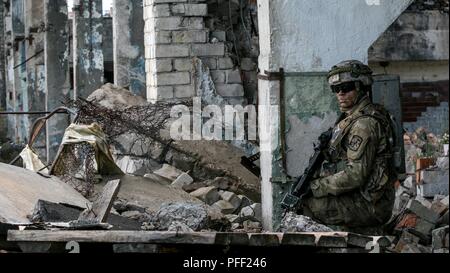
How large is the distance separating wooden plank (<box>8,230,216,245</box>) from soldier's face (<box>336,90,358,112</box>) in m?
2.17

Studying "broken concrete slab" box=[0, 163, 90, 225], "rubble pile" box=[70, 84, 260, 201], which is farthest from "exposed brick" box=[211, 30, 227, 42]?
"broken concrete slab" box=[0, 163, 90, 225]

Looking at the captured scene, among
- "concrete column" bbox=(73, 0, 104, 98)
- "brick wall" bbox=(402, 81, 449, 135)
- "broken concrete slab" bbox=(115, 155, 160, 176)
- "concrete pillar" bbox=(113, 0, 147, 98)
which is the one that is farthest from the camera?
"concrete column" bbox=(73, 0, 104, 98)

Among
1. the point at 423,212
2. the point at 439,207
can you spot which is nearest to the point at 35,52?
the point at 439,207

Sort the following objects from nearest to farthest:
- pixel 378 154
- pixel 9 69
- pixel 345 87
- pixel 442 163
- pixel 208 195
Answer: pixel 378 154 → pixel 345 87 → pixel 208 195 → pixel 442 163 → pixel 9 69

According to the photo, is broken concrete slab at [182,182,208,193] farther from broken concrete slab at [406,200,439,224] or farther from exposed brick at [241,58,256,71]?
exposed brick at [241,58,256,71]

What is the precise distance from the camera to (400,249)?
412 inches

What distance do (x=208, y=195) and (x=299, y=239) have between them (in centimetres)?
529

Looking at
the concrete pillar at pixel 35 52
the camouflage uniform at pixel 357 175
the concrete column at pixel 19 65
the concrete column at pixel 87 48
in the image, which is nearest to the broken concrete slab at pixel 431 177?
the camouflage uniform at pixel 357 175

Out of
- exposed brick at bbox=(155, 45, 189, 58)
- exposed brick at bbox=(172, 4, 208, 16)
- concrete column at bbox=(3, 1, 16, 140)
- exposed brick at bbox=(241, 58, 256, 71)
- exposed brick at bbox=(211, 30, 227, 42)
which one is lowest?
concrete column at bbox=(3, 1, 16, 140)

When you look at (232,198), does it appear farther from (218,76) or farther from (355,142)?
(355,142)

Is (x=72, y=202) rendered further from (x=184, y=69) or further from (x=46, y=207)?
(x=184, y=69)

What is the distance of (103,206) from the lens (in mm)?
9414

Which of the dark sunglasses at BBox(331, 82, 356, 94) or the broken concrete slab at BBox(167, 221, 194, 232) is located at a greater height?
the dark sunglasses at BBox(331, 82, 356, 94)

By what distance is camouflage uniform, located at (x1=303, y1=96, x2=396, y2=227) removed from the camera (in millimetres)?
9453
